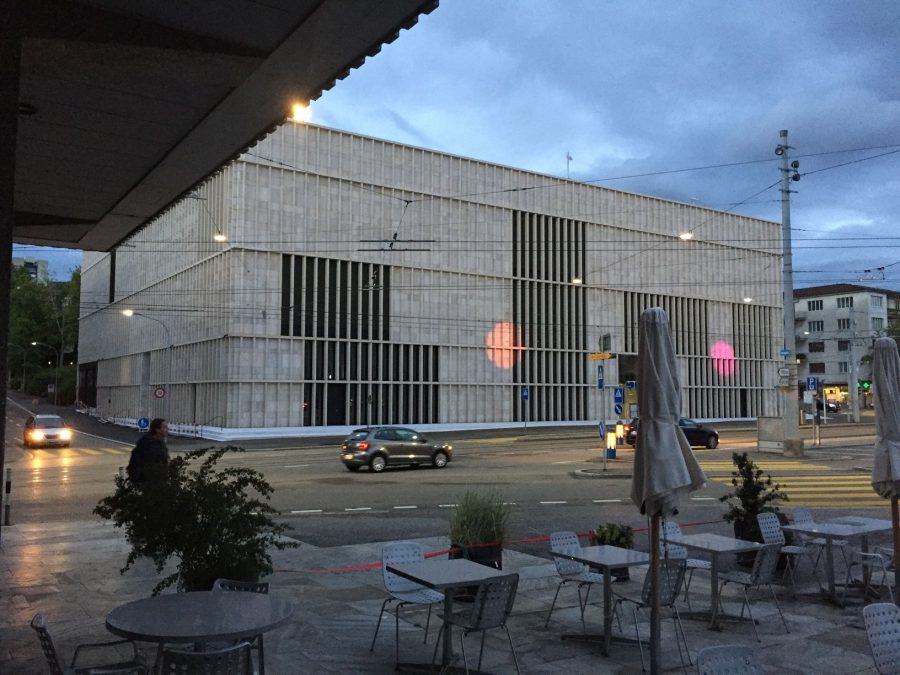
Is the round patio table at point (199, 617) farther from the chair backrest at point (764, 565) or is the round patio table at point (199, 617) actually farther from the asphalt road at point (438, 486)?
the asphalt road at point (438, 486)

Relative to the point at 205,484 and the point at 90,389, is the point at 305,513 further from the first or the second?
the point at 90,389

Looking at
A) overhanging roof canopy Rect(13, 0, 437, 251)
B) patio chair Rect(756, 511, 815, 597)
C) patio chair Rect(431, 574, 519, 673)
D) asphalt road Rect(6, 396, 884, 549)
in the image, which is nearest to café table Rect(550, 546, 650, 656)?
patio chair Rect(431, 574, 519, 673)

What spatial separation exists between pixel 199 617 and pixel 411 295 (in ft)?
153

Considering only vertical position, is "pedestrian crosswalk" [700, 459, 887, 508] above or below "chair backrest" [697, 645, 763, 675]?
below

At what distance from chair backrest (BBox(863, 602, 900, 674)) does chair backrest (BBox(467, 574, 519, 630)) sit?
Result: 2487 mm

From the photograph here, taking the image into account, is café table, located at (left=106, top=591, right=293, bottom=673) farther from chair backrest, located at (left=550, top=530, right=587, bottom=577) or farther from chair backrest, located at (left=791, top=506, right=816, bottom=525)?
chair backrest, located at (left=791, top=506, right=816, bottom=525)

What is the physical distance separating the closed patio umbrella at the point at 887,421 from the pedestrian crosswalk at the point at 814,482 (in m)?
5.62

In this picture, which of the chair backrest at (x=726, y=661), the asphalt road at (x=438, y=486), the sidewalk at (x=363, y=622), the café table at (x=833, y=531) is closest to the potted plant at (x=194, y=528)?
the sidewalk at (x=363, y=622)

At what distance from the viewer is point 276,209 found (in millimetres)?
46125

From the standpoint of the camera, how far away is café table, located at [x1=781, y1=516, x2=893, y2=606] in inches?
336

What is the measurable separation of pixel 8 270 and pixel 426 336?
45498 mm

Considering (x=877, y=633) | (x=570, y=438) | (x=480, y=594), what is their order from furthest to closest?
(x=570, y=438), (x=480, y=594), (x=877, y=633)

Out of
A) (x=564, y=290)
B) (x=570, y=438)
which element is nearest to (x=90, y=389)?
(x=564, y=290)

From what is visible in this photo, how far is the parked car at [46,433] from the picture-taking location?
116 feet
